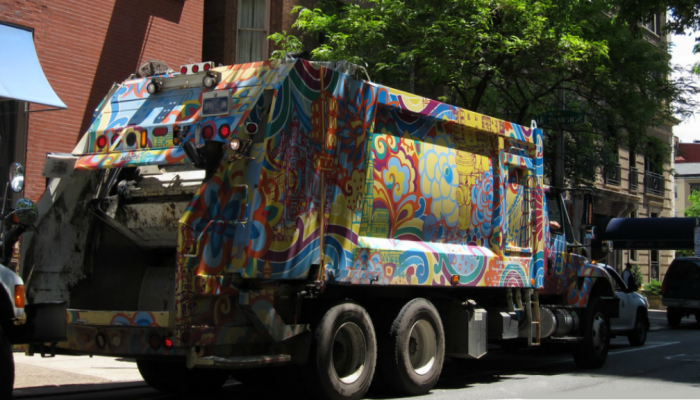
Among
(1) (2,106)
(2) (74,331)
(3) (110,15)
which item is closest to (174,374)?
(2) (74,331)

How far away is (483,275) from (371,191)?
220cm

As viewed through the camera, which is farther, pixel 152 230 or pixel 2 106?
pixel 2 106

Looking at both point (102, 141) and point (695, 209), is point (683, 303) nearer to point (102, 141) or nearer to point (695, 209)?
point (102, 141)

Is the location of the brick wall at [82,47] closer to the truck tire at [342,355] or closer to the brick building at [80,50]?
the brick building at [80,50]

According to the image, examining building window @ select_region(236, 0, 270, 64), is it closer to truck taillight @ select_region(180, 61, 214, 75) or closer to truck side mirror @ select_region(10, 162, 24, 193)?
truck taillight @ select_region(180, 61, 214, 75)

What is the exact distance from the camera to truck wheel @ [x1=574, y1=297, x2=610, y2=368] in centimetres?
1213

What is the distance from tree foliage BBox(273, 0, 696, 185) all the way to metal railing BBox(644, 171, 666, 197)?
21.8 m

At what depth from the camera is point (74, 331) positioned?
7.62 m

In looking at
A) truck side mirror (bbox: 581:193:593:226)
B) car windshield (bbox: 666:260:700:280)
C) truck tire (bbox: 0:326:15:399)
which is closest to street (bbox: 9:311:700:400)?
truck side mirror (bbox: 581:193:593:226)

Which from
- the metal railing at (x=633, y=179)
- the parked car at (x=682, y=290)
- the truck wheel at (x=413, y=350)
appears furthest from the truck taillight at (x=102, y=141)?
the metal railing at (x=633, y=179)

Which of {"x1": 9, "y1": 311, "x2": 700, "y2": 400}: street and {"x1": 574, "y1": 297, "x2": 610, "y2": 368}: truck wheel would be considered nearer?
{"x1": 9, "y1": 311, "x2": 700, "y2": 400}: street

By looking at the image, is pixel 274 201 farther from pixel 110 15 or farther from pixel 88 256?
pixel 110 15

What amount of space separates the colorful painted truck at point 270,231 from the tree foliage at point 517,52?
640 centimetres

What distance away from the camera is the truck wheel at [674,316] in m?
24.0
